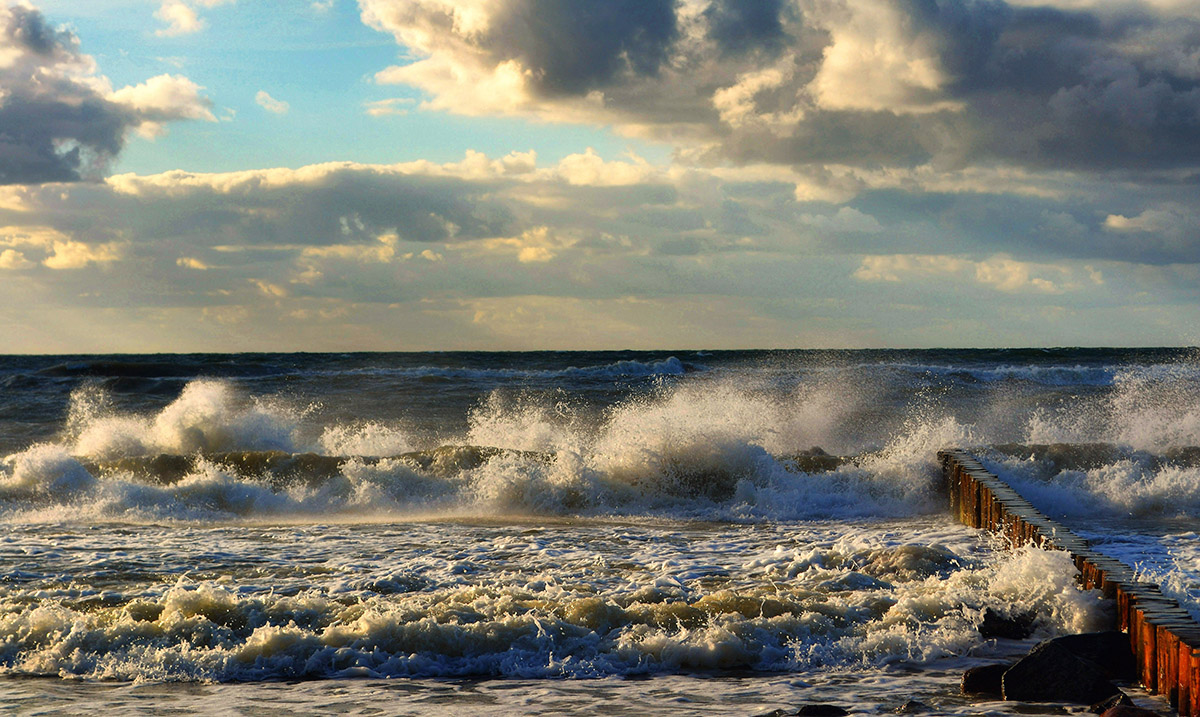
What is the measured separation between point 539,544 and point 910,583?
150 inches

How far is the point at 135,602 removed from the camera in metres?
6.98

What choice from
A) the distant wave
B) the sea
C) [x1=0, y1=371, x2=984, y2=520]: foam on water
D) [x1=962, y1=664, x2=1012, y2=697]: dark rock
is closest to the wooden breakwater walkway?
the sea

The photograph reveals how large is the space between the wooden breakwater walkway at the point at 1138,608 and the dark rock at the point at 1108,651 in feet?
0.20

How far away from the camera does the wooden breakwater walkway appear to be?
4.89m

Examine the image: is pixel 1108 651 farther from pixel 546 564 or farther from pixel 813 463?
pixel 813 463

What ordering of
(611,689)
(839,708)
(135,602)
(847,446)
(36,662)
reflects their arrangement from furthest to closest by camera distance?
(847,446) < (135,602) < (36,662) < (611,689) < (839,708)

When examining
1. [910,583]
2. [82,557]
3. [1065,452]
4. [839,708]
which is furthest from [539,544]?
[1065,452]

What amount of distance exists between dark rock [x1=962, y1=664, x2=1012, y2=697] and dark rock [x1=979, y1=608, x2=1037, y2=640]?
0.99 metres

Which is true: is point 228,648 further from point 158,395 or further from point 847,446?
point 158,395

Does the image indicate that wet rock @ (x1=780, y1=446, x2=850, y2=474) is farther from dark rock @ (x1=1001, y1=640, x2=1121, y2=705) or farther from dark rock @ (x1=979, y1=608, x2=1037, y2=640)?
dark rock @ (x1=1001, y1=640, x2=1121, y2=705)

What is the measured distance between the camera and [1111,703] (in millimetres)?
5059

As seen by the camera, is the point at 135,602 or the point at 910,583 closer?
the point at 135,602

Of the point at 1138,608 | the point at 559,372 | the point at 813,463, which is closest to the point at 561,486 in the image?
the point at 813,463

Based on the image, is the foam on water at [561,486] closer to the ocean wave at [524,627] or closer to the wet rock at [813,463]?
the wet rock at [813,463]
